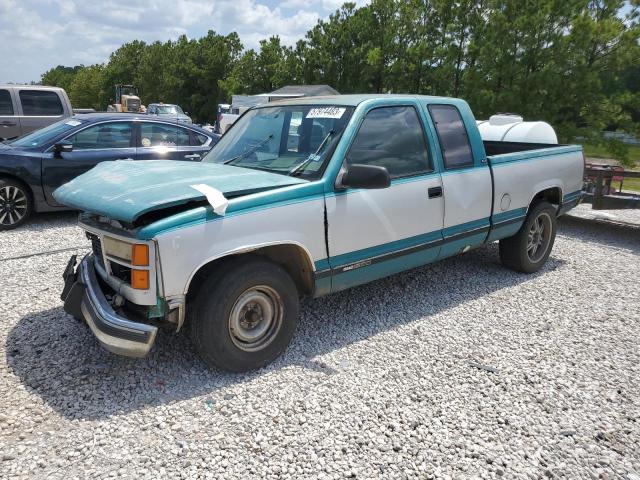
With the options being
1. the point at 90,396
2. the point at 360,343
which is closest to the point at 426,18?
the point at 360,343

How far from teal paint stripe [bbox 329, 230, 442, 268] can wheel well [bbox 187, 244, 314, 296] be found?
214mm

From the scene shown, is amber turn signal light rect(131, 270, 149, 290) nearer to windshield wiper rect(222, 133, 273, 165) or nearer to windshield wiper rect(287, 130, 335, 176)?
windshield wiper rect(287, 130, 335, 176)

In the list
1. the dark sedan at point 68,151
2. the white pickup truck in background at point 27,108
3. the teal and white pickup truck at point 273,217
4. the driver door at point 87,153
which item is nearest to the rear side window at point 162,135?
the dark sedan at point 68,151

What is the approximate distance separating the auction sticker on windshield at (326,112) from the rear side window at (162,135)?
4854 mm

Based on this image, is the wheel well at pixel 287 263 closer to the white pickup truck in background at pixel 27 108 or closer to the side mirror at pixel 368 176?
the side mirror at pixel 368 176

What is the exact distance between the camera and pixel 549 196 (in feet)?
20.0

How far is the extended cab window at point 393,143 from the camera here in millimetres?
4008

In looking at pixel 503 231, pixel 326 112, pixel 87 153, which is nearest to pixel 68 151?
pixel 87 153

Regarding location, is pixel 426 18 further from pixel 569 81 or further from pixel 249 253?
pixel 249 253

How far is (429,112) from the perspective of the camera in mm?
4590

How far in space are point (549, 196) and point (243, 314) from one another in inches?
171

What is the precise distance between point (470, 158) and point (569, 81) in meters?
9.39

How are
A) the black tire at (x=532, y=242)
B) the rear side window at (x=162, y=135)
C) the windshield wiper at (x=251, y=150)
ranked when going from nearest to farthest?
the windshield wiper at (x=251, y=150) → the black tire at (x=532, y=242) → the rear side window at (x=162, y=135)

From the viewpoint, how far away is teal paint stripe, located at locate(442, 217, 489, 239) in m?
4.67
